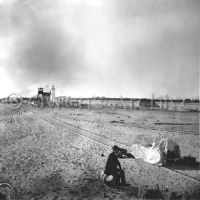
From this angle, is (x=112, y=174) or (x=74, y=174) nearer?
(x=112, y=174)

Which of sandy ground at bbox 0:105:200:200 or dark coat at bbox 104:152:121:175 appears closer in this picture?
sandy ground at bbox 0:105:200:200

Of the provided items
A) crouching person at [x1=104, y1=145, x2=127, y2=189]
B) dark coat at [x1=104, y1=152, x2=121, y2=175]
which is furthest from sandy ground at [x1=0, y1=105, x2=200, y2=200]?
dark coat at [x1=104, y1=152, x2=121, y2=175]

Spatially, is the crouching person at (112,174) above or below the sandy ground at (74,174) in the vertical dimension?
above

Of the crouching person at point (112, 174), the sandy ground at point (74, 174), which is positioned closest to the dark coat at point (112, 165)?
the crouching person at point (112, 174)

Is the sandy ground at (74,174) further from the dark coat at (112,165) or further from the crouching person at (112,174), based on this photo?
the dark coat at (112,165)

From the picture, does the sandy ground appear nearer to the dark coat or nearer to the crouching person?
the crouching person

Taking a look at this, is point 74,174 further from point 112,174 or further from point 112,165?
point 112,165

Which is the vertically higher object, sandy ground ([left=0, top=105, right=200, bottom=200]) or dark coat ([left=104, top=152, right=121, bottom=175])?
dark coat ([left=104, top=152, right=121, bottom=175])

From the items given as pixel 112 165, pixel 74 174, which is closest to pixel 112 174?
pixel 112 165

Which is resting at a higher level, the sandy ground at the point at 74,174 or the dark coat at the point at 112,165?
the dark coat at the point at 112,165

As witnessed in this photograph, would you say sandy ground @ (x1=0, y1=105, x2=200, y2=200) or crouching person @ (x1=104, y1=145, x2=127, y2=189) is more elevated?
crouching person @ (x1=104, y1=145, x2=127, y2=189)

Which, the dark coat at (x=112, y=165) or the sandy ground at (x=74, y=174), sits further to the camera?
the dark coat at (x=112, y=165)

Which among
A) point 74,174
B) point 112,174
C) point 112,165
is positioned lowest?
point 74,174

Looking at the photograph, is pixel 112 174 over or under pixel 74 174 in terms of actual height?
over
